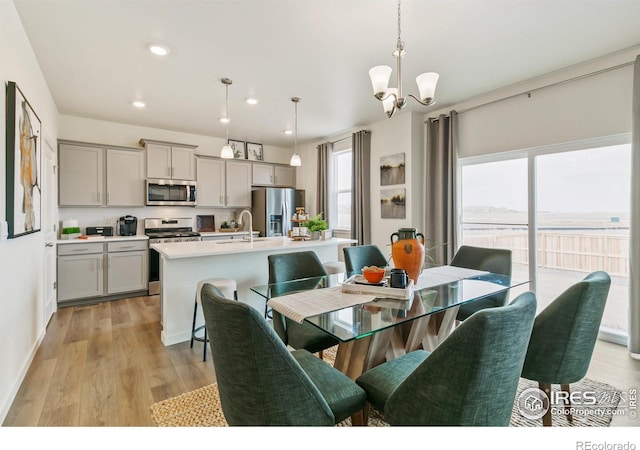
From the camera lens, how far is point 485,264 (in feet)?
8.89

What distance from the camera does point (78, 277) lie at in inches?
161

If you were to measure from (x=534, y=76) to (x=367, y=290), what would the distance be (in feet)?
9.94

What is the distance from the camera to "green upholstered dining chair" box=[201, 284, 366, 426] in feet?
3.29

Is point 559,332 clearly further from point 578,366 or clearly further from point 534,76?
point 534,76

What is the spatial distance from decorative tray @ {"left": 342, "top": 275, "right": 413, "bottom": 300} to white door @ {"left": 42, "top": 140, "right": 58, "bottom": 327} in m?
3.21

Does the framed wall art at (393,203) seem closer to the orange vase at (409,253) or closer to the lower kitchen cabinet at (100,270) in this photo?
the orange vase at (409,253)

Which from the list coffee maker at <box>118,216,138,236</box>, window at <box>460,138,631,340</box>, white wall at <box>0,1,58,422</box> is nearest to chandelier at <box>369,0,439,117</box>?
window at <box>460,138,631,340</box>

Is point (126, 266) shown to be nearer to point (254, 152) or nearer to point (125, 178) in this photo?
point (125, 178)

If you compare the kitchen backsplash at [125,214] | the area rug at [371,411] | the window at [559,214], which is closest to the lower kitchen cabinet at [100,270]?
the kitchen backsplash at [125,214]

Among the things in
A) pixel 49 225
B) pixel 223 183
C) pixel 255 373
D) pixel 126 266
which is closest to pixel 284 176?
pixel 223 183

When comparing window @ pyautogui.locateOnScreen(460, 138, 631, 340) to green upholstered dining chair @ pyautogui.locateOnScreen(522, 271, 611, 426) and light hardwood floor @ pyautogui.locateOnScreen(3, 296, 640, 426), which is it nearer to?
light hardwood floor @ pyautogui.locateOnScreen(3, 296, 640, 426)

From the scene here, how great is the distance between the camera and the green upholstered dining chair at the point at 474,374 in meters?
0.96

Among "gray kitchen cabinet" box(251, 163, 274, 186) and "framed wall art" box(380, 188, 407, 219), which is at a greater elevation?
"gray kitchen cabinet" box(251, 163, 274, 186)

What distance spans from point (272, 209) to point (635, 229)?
15.2ft
